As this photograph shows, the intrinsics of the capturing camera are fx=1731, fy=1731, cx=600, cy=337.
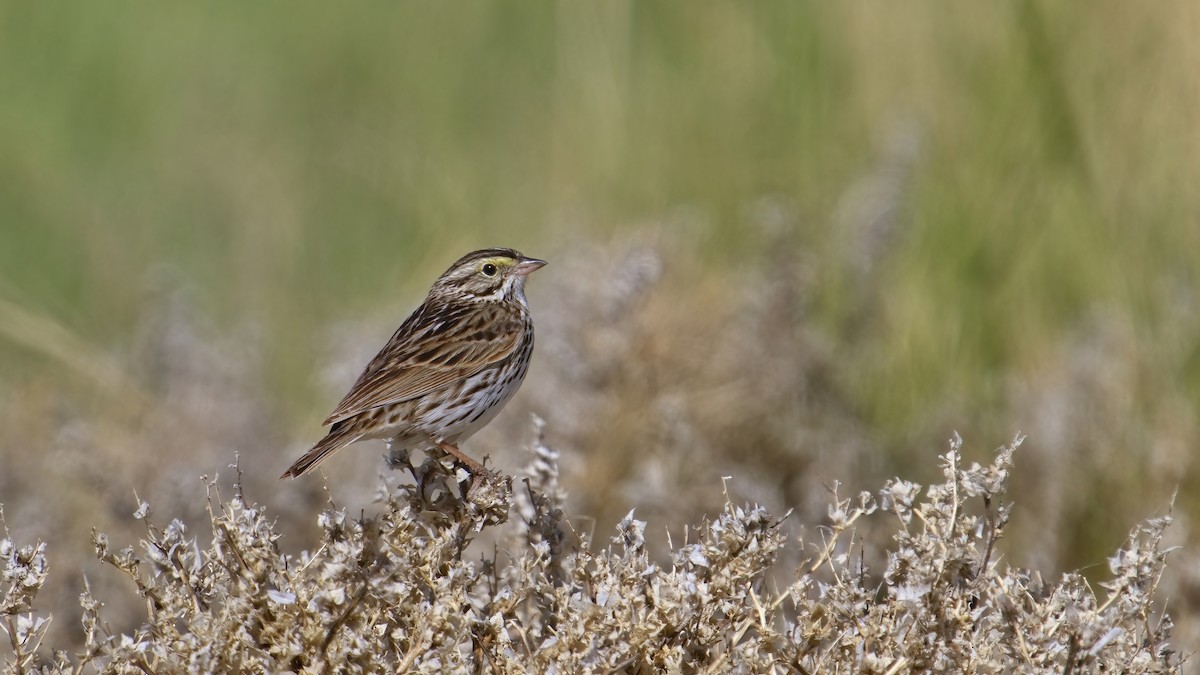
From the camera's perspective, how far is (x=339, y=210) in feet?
35.9

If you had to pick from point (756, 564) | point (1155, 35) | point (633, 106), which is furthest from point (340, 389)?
Answer: point (756, 564)

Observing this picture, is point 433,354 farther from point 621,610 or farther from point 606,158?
point 606,158

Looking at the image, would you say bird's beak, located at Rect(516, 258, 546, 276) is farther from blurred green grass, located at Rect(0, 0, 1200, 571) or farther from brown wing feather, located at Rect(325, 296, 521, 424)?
blurred green grass, located at Rect(0, 0, 1200, 571)

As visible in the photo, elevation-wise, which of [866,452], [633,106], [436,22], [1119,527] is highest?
[436,22]

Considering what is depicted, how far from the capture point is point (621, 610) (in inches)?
146

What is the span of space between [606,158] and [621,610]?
223 inches

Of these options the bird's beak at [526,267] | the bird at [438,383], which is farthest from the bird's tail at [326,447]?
the bird's beak at [526,267]

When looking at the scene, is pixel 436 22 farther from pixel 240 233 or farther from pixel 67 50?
pixel 67 50

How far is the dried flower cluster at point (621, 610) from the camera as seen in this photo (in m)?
3.62

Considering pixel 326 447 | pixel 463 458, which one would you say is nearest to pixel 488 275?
pixel 326 447

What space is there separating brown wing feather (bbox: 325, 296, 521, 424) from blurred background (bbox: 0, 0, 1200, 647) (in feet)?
4.35

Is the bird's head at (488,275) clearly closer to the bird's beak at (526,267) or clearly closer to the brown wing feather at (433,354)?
the bird's beak at (526,267)

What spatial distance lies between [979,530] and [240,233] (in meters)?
7.69

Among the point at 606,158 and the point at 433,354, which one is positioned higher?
the point at 606,158
